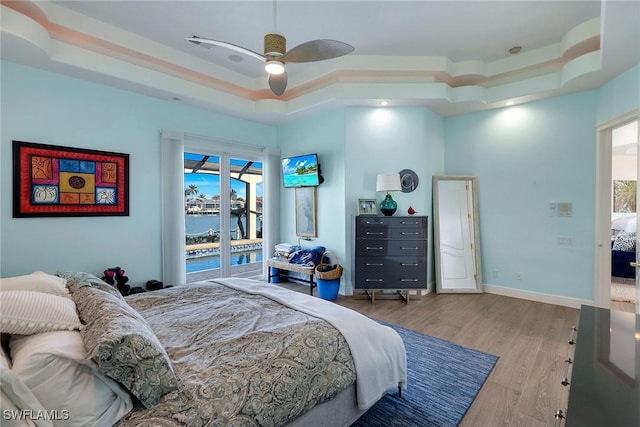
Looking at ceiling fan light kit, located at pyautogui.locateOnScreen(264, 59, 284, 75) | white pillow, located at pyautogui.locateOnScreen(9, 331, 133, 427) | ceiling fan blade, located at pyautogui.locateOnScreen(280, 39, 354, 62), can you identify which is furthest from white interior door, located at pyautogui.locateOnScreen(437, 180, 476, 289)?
white pillow, located at pyautogui.locateOnScreen(9, 331, 133, 427)

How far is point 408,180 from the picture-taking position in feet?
14.9

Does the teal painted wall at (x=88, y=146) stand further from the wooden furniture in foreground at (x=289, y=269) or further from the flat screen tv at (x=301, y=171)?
the wooden furniture in foreground at (x=289, y=269)

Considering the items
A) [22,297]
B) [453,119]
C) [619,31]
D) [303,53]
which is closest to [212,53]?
[303,53]

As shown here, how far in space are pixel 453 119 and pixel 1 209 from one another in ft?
20.1

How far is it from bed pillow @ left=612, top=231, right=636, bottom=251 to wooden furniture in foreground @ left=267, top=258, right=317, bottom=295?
5452mm

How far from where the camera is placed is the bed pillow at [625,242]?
5145 millimetres

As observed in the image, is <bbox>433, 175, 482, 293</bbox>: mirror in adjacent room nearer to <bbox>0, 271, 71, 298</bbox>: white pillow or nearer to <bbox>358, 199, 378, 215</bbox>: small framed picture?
<bbox>358, 199, 378, 215</bbox>: small framed picture

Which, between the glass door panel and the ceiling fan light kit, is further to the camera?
the glass door panel

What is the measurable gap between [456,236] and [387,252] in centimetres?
139

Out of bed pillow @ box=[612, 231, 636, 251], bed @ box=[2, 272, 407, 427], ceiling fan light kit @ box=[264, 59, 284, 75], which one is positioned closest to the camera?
bed @ box=[2, 272, 407, 427]

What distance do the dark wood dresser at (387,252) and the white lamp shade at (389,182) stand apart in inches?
16.6

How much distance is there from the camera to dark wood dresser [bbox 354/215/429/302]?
4.23 m

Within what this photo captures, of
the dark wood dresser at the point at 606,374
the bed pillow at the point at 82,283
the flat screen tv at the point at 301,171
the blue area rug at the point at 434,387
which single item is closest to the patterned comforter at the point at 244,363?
the bed pillow at the point at 82,283

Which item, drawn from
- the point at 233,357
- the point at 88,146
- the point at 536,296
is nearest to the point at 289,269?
the point at 88,146
